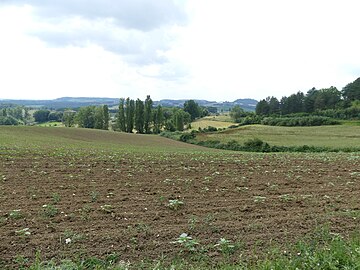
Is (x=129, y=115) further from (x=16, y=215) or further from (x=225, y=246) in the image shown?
(x=225, y=246)

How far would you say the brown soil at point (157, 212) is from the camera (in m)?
5.26

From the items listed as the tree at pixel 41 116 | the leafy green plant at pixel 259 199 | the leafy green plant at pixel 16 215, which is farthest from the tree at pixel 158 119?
the leafy green plant at pixel 16 215

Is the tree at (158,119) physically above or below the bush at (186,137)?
above

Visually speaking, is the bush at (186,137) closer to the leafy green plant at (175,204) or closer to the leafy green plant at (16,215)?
the leafy green plant at (175,204)

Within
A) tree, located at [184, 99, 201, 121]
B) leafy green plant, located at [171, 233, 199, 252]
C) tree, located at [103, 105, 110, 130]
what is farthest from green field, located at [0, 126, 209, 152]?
tree, located at [184, 99, 201, 121]

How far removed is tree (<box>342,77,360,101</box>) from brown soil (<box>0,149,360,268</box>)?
111 metres

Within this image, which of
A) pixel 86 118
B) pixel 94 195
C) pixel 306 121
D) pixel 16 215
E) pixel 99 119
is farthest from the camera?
pixel 86 118

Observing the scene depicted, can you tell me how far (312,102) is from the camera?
108 metres

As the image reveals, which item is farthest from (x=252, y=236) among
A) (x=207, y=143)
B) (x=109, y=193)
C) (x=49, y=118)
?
(x=49, y=118)

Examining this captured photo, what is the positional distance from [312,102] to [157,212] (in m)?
114

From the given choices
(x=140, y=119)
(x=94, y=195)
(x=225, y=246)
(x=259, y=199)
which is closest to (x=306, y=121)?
(x=140, y=119)

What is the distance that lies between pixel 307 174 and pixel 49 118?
153 metres

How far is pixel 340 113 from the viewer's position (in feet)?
286

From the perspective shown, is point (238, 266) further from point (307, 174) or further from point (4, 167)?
point (4, 167)
